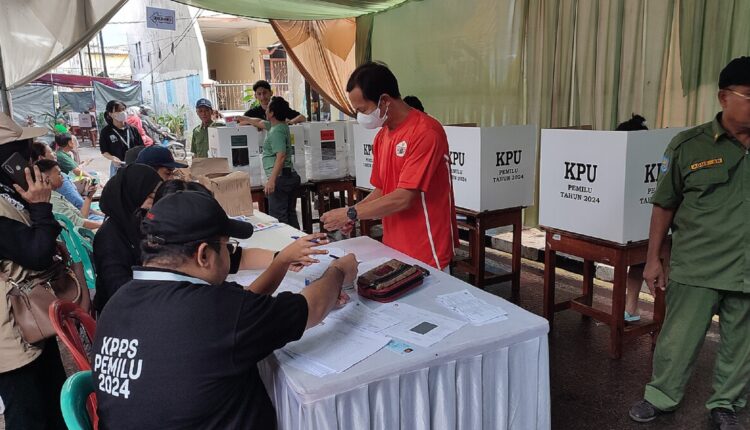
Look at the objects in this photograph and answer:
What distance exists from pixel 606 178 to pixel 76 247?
3.02 metres

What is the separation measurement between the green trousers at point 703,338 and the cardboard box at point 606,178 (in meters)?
0.60

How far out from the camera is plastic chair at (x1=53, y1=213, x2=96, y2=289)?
299 cm

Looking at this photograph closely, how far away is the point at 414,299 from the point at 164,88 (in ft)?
56.4

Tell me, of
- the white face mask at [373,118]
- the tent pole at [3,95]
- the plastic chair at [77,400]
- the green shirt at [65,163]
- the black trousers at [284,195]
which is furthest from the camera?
the green shirt at [65,163]

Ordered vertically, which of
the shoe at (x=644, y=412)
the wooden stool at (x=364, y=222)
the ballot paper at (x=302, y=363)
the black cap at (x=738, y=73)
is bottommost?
the shoe at (x=644, y=412)

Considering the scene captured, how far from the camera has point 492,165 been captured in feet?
11.7

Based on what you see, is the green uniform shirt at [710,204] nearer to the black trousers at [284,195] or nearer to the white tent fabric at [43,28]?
the black trousers at [284,195]

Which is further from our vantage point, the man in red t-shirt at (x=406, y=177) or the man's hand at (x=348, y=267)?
the man in red t-shirt at (x=406, y=177)

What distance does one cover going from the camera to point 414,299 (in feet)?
5.71

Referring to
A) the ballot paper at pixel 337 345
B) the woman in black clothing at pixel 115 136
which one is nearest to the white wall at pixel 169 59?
the woman in black clothing at pixel 115 136

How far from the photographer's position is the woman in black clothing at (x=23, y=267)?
164 centimetres

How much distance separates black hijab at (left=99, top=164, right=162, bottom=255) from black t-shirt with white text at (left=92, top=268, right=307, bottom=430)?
0.80 m

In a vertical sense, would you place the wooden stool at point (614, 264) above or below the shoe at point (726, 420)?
above

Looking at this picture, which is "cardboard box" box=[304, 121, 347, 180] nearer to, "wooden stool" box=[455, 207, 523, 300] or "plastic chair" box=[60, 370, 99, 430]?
"wooden stool" box=[455, 207, 523, 300]
